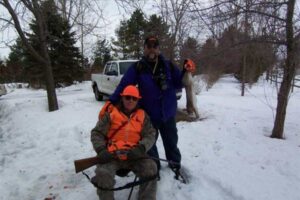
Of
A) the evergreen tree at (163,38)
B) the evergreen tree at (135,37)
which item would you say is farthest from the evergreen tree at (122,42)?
the evergreen tree at (163,38)

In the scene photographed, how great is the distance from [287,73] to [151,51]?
2905 millimetres

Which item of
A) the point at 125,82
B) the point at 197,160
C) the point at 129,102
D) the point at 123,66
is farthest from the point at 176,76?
the point at 123,66

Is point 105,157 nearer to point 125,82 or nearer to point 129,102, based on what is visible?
point 129,102

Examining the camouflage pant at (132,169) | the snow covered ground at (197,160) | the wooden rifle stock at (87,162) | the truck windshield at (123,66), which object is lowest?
the snow covered ground at (197,160)

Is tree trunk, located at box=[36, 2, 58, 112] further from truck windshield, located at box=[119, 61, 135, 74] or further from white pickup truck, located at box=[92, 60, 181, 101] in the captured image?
truck windshield, located at box=[119, 61, 135, 74]

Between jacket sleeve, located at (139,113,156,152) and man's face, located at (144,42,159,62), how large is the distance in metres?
0.74

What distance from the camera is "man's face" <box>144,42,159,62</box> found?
12.3 ft

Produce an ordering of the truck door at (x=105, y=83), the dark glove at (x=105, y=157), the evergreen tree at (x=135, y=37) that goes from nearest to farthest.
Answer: the dark glove at (x=105, y=157) → the truck door at (x=105, y=83) → the evergreen tree at (x=135, y=37)

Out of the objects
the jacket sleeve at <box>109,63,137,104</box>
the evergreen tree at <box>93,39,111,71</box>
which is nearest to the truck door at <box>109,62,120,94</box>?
the jacket sleeve at <box>109,63,137,104</box>

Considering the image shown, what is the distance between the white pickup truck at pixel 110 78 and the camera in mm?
10578

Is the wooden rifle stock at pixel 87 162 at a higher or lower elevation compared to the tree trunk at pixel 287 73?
lower

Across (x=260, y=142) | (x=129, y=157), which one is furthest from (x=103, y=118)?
(x=260, y=142)

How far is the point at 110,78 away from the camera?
11.1m

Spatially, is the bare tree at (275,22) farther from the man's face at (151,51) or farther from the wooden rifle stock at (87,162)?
the wooden rifle stock at (87,162)
